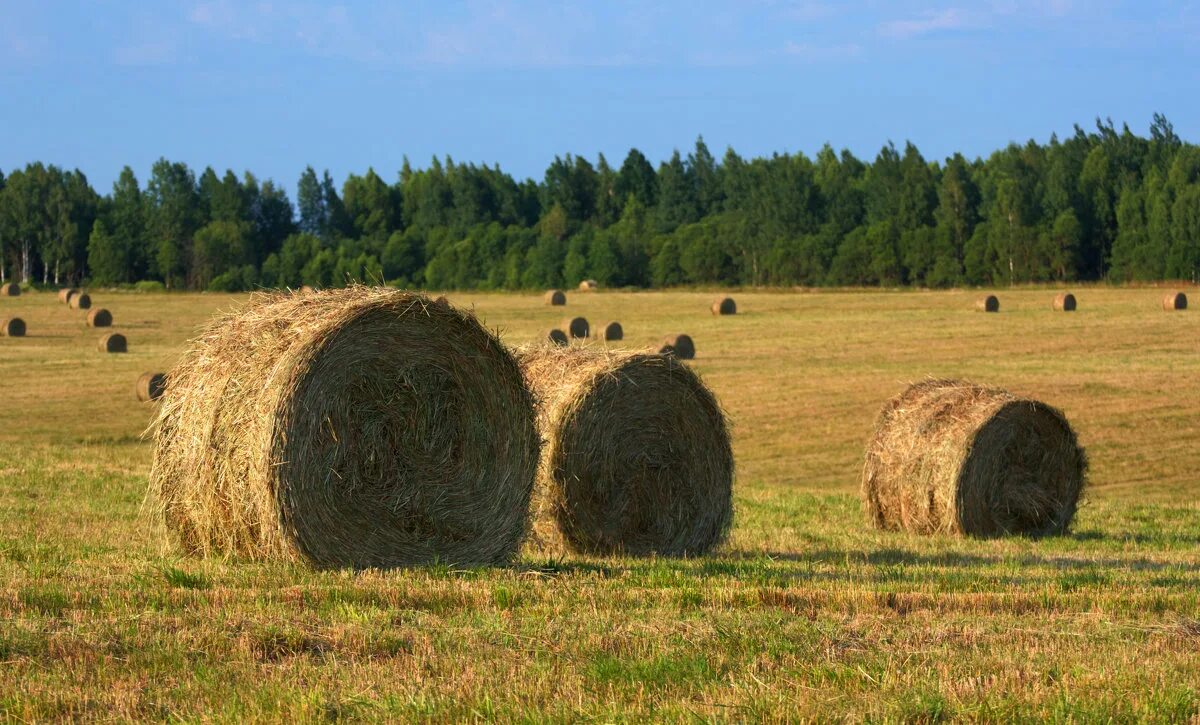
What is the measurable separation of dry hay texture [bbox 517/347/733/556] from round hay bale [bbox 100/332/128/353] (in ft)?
87.1

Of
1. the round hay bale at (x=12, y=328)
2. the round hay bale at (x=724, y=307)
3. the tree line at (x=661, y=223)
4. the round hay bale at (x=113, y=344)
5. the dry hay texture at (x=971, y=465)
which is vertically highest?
the tree line at (x=661, y=223)

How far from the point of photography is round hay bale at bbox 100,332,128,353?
36.5 m

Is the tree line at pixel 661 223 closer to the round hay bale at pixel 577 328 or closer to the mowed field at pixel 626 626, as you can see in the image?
the round hay bale at pixel 577 328

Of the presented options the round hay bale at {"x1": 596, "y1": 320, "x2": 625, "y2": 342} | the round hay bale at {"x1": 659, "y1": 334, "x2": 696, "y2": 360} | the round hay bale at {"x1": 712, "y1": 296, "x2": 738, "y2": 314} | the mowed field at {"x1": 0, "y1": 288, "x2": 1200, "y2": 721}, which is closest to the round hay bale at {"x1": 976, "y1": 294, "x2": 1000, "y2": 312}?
the round hay bale at {"x1": 712, "y1": 296, "x2": 738, "y2": 314}

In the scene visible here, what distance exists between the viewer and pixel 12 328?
40469 millimetres

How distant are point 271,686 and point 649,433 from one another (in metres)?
6.96

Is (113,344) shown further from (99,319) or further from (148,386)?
(148,386)

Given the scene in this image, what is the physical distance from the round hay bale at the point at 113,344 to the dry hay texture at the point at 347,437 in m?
28.2

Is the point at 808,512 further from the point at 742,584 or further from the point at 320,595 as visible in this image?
the point at 320,595

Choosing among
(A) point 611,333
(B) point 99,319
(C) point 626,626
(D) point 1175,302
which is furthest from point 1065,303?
(C) point 626,626

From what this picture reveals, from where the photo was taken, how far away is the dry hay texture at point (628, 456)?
1181 centimetres

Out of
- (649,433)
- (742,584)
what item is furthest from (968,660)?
(649,433)

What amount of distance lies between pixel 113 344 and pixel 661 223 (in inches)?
2566

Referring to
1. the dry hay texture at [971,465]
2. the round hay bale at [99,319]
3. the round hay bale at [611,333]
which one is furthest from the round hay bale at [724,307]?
the dry hay texture at [971,465]
